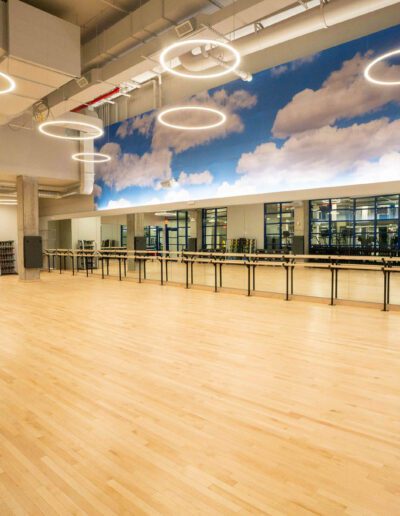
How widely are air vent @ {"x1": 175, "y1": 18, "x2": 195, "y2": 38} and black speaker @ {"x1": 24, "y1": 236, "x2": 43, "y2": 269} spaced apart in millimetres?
9078

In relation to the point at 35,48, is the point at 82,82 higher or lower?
higher

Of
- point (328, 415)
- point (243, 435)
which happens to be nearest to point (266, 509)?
point (243, 435)

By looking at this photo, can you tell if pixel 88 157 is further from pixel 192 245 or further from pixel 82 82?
pixel 82 82

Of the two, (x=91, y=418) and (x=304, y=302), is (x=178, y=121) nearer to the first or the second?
(x=304, y=302)

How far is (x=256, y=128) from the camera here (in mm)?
11711

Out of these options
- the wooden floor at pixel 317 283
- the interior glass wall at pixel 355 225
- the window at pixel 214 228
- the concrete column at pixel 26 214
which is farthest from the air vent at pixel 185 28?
the concrete column at pixel 26 214

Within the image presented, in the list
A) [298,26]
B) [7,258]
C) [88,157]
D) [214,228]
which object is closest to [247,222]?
[214,228]

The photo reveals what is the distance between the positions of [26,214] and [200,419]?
1247 cm

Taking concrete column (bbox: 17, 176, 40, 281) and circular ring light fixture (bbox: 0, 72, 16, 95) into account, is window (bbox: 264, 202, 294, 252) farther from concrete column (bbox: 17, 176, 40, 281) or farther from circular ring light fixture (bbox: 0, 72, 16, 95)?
concrete column (bbox: 17, 176, 40, 281)

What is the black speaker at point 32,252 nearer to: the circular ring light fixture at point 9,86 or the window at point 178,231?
the window at point 178,231

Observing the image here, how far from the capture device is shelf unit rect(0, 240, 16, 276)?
16.3 metres

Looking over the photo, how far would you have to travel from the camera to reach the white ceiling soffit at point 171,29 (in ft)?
21.8

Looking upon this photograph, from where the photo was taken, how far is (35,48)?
6.58m

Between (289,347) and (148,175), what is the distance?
37.6ft
